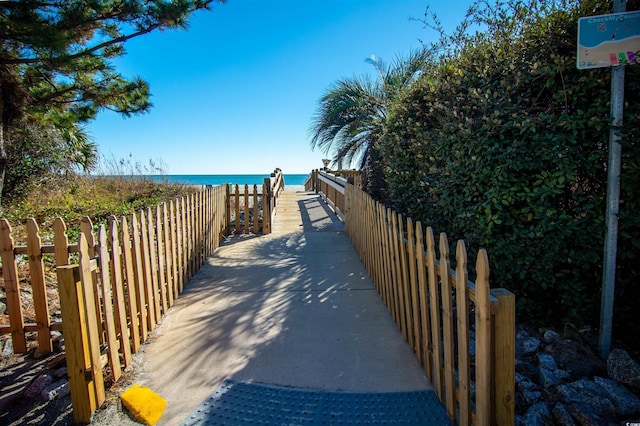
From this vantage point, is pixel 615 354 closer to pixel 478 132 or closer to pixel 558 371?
pixel 558 371

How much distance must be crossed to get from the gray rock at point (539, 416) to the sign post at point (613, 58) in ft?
3.37

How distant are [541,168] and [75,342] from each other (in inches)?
140

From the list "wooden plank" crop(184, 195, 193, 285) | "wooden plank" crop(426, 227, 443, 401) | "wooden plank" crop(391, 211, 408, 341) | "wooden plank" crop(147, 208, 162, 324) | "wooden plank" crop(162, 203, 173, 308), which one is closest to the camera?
"wooden plank" crop(426, 227, 443, 401)

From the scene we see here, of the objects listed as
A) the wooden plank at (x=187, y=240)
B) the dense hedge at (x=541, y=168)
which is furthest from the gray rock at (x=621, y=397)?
the wooden plank at (x=187, y=240)

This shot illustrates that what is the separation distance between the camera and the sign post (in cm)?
241

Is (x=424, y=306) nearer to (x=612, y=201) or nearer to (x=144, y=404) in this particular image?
(x=612, y=201)

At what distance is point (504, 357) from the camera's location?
1971mm

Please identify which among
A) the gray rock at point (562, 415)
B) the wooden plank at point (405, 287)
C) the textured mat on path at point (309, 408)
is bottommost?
the textured mat on path at point (309, 408)

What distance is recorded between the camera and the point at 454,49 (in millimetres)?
4297

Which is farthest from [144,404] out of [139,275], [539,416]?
[539,416]

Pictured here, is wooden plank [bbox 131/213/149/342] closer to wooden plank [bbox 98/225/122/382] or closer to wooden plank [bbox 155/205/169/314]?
wooden plank [bbox 155/205/169/314]

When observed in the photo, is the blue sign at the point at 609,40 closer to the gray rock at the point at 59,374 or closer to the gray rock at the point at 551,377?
the gray rock at the point at 551,377

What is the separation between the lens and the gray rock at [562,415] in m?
2.07

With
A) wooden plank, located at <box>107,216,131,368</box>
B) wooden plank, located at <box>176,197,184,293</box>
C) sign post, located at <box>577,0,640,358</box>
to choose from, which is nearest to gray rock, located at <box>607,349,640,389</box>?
sign post, located at <box>577,0,640,358</box>
